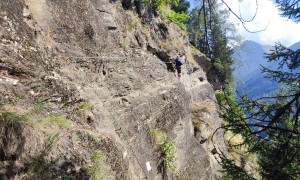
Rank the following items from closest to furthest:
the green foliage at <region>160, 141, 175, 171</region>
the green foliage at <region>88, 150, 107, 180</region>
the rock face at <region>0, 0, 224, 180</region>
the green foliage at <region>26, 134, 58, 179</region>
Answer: the green foliage at <region>26, 134, 58, 179</region> → the rock face at <region>0, 0, 224, 180</region> → the green foliage at <region>88, 150, 107, 180</region> → the green foliage at <region>160, 141, 175, 171</region>

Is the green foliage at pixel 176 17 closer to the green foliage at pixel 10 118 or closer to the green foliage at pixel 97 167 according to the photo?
the green foliage at pixel 97 167

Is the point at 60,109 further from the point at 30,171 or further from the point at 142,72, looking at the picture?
the point at 142,72

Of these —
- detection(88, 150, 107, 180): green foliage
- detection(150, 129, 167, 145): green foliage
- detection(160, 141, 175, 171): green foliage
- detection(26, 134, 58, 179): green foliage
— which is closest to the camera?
detection(26, 134, 58, 179): green foliage

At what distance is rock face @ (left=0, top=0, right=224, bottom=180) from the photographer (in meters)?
5.48

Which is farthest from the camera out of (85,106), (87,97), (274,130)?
(274,130)

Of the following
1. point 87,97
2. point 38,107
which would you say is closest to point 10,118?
point 38,107

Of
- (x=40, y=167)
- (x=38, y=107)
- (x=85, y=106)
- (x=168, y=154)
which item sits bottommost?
(x=168, y=154)

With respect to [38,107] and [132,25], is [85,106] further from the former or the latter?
[132,25]

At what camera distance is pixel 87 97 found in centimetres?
864

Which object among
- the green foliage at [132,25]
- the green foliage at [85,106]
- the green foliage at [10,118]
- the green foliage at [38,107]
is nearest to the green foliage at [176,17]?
the green foliage at [132,25]

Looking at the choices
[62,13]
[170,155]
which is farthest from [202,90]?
[62,13]

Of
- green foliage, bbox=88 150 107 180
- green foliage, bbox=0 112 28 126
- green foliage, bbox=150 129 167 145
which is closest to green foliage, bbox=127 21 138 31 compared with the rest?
green foliage, bbox=150 129 167 145

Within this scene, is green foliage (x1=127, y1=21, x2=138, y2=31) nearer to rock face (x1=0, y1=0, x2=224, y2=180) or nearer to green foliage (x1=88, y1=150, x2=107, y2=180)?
rock face (x1=0, y1=0, x2=224, y2=180)

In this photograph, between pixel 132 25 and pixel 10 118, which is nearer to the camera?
pixel 10 118
